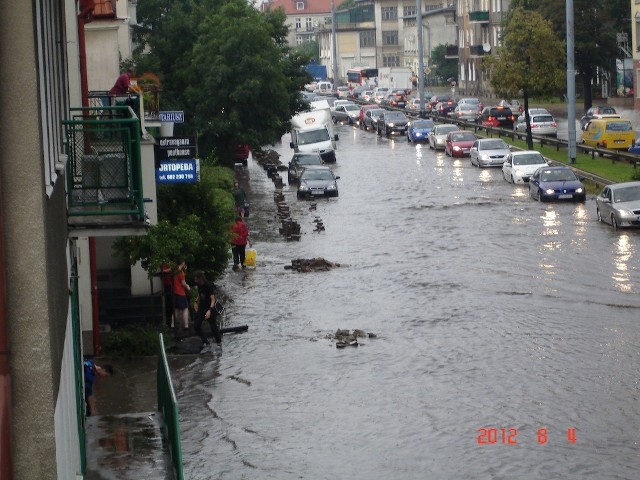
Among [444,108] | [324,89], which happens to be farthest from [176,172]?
[324,89]

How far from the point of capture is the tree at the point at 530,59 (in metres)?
61.5

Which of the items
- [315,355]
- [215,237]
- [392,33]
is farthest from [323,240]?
[392,33]

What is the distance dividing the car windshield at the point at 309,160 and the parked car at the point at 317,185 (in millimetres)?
4860

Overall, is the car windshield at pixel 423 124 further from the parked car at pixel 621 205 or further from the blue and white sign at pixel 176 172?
the blue and white sign at pixel 176 172

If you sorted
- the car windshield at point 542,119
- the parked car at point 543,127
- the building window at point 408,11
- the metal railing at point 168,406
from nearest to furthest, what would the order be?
the metal railing at point 168,406
the parked car at point 543,127
the car windshield at point 542,119
the building window at point 408,11

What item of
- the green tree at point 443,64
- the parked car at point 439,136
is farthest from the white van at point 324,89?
the parked car at point 439,136

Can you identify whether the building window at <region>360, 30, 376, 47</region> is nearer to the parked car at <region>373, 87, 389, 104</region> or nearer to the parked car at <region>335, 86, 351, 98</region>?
the parked car at <region>335, 86, 351, 98</region>

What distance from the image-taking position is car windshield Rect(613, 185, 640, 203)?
117ft

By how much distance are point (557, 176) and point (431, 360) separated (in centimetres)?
2251

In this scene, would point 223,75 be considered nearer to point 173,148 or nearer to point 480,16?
point 173,148

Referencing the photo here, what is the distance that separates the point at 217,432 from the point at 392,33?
152719mm

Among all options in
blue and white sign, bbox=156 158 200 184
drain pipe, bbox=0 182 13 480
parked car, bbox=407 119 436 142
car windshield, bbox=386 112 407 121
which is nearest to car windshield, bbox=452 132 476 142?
parked car, bbox=407 119 436 142

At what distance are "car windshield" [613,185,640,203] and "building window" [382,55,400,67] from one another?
133 metres

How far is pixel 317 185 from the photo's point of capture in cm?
4756
